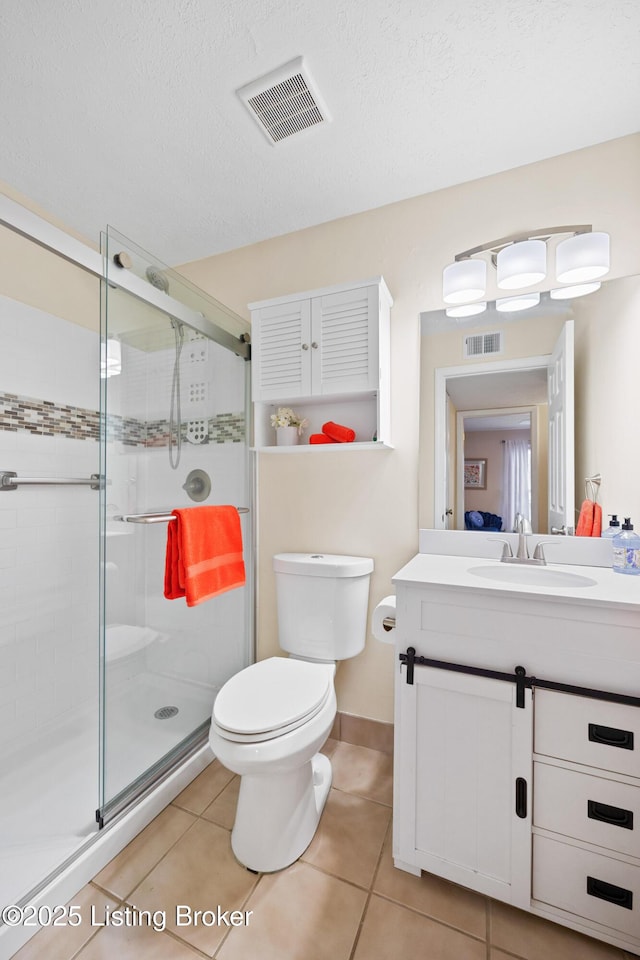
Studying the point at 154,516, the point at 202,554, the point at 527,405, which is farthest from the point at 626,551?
the point at 154,516

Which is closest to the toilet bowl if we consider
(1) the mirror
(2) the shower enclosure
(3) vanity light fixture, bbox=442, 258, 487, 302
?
(2) the shower enclosure

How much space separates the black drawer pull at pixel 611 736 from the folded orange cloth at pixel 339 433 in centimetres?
122

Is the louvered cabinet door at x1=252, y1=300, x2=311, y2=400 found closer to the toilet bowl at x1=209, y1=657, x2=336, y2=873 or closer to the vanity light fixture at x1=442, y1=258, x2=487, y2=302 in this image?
the vanity light fixture at x1=442, y1=258, x2=487, y2=302

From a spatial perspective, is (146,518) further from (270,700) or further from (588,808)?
(588,808)

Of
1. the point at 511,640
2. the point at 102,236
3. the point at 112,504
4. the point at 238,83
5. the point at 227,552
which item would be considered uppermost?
the point at 238,83

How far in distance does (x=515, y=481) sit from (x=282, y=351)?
44.0 inches

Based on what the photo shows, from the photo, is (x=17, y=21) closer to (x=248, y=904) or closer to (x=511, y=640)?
(x=511, y=640)

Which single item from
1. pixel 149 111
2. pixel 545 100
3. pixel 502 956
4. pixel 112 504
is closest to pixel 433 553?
pixel 502 956

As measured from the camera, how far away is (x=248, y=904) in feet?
3.83

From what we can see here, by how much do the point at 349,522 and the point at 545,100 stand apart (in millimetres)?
1637

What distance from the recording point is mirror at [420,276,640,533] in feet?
4.85

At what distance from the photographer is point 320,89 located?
1.32 m

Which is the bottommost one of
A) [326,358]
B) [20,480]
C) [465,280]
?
[20,480]

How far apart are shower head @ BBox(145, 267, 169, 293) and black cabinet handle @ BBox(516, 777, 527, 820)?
1918 millimetres
